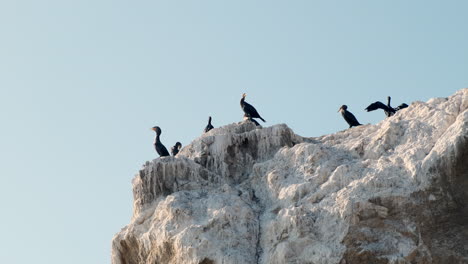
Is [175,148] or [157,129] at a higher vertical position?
[157,129]

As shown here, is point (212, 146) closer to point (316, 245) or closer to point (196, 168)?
point (196, 168)

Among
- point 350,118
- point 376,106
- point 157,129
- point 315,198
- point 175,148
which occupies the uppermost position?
point 157,129

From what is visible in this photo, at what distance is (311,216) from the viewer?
21422 millimetres

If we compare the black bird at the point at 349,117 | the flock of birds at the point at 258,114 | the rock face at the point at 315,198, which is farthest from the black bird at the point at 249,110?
the rock face at the point at 315,198

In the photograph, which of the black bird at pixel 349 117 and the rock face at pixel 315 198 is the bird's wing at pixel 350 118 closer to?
the black bird at pixel 349 117

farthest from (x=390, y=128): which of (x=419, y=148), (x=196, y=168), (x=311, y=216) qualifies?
(x=196, y=168)

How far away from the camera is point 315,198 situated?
2197cm

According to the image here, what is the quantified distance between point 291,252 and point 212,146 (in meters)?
4.81

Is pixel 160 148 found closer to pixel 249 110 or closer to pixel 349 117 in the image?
pixel 249 110

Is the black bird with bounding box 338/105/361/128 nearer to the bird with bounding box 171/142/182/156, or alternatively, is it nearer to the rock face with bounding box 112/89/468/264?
the rock face with bounding box 112/89/468/264

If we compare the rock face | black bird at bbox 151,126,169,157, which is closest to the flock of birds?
black bird at bbox 151,126,169,157

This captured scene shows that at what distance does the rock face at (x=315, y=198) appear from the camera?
20812 mm

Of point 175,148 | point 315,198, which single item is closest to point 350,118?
point 175,148

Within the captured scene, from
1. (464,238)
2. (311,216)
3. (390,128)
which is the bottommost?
(464,238)
